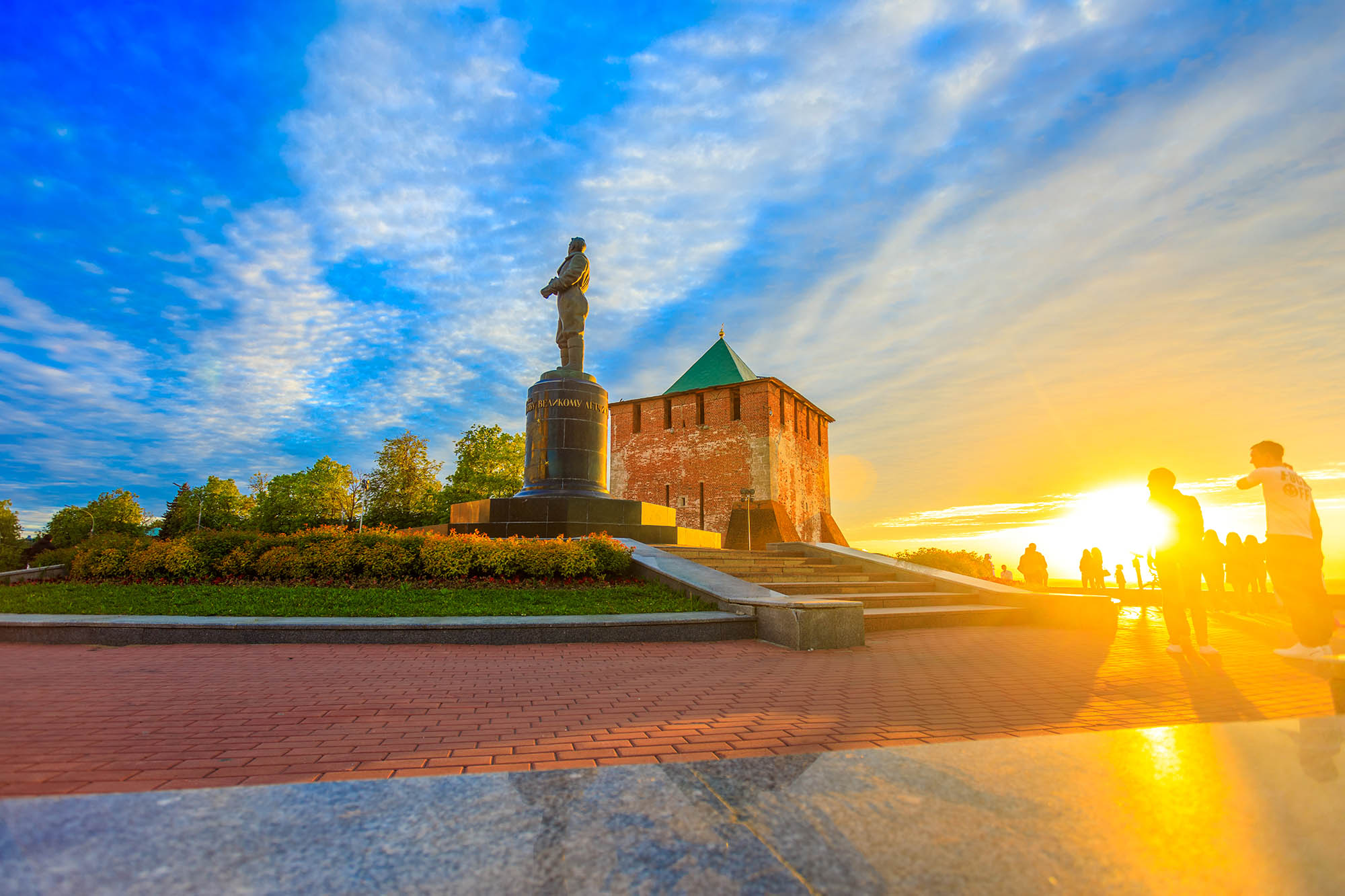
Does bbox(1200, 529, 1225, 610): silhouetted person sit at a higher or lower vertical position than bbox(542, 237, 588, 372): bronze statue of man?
lower

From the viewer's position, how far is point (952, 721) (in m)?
3.87

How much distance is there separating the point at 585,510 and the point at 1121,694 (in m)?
10.5

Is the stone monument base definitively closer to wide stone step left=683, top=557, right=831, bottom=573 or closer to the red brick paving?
wide stone step left=683, top=557, right=831, bottom=573

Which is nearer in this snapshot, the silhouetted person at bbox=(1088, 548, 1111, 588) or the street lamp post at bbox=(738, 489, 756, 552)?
the silhouetted person at bbox=(1088, 548, 1111, 588)

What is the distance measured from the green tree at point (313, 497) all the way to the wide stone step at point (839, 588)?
38.7m

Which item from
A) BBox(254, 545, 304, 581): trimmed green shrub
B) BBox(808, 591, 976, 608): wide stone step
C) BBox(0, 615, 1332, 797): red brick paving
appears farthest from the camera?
BBox(808, 591, 976, 608): wide stone step

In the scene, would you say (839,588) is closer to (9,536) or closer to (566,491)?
(566,491)

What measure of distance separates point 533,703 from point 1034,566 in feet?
51.5

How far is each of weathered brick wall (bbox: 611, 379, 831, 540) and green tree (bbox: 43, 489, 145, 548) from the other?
129ft

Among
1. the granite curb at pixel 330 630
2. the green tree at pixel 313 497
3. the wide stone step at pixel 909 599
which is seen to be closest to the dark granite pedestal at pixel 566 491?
the wide stone step at pixel 909 599

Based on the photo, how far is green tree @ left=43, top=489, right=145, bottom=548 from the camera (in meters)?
46.9

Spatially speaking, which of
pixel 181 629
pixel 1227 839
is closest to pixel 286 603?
pixel 181 629

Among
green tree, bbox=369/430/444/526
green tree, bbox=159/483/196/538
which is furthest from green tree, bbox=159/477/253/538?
green tree, bbox=369/430/444/526

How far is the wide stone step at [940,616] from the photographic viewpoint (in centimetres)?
850
